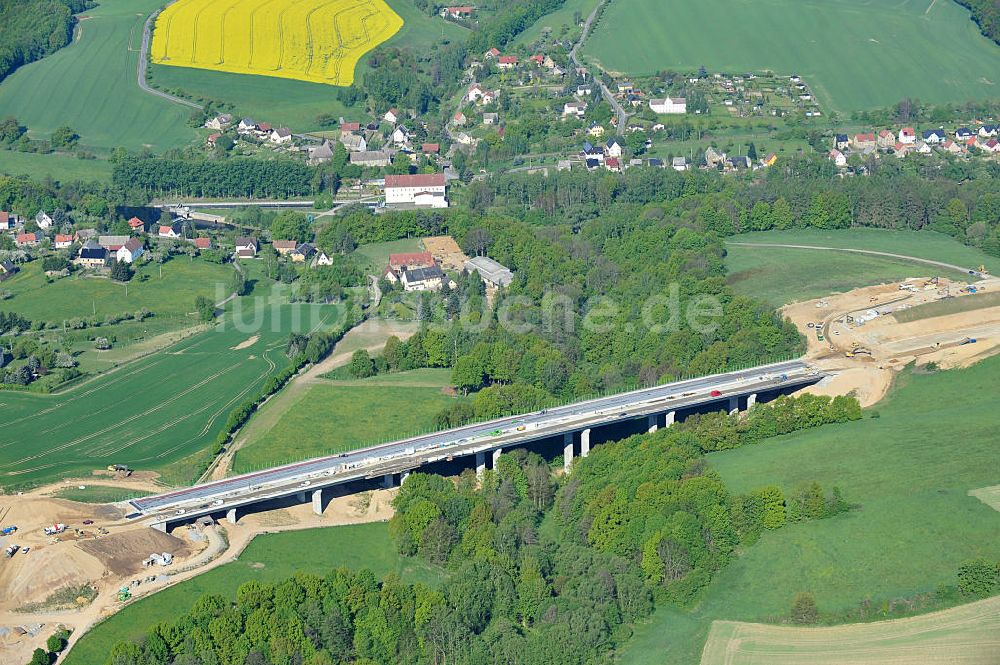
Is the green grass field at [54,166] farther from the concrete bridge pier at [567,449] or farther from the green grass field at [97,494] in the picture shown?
the concrete bridge pier at [567,449]

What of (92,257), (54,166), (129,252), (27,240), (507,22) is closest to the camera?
(92,257)

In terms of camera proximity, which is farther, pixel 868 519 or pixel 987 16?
pixel 987 16

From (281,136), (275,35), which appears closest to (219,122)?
(281,136)

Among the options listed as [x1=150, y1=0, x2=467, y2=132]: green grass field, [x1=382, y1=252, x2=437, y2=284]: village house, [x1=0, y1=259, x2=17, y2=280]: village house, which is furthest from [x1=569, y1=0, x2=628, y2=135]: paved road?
[x1=0, y1=259, x2=17, y2=280]: village house

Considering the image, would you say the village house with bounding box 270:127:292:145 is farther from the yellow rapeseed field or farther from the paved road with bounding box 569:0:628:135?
the paved road with bounding box 569:0:628:135

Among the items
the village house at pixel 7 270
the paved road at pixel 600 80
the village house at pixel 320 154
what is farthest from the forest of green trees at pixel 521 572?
the paved road at pixel 600 80

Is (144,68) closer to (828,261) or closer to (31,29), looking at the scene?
(31,29)
